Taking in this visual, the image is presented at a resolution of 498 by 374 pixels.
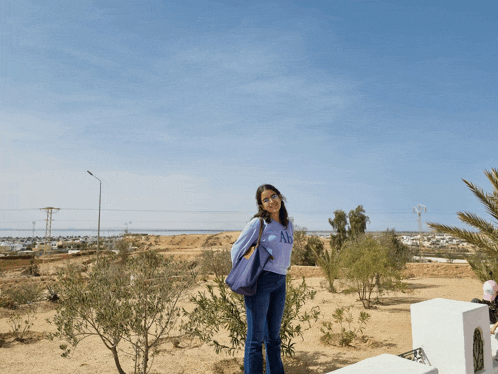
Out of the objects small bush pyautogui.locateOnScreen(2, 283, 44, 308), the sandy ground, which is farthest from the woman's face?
small bush pyautogui.locateOnScreen(2, 283, 44, 308)

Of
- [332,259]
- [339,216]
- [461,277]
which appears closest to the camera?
[332,259]

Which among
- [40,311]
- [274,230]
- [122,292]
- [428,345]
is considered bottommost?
[40,311]

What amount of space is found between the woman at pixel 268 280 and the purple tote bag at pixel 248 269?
0.04 m

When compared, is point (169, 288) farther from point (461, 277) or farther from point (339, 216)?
point (339, 216)

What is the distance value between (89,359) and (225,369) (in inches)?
121

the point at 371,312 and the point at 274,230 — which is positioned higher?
the point at 274,230

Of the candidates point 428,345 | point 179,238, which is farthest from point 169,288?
point 179,238

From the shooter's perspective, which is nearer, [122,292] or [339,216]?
[122,292]

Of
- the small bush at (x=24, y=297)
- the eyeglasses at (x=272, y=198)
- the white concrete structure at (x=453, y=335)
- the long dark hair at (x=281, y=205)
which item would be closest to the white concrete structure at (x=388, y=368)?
the white concrete structure at (x=453, y=335)

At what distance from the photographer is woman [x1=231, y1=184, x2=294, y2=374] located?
3006 millimetres

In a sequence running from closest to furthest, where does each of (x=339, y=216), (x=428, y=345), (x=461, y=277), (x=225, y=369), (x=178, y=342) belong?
(x=428, y=345) < (x=225, y=369) < (x=178, y=342) < (x=461, y=277) < (x=339, y=216)

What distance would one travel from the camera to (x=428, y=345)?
4.12 m

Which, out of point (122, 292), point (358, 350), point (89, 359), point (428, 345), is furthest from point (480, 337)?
point (89, 359)

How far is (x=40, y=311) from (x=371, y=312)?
442 inches
